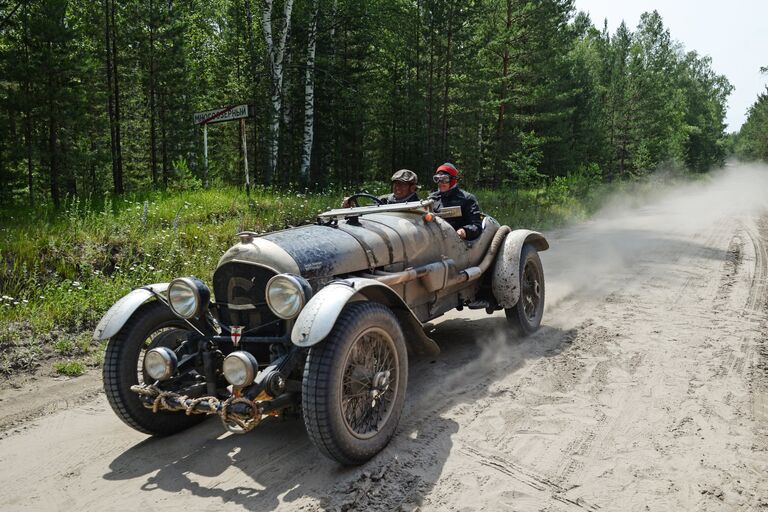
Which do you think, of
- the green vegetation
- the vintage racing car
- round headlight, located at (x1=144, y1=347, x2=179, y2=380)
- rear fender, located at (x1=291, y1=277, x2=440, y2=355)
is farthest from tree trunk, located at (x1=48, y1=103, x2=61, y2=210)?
the green vegetation

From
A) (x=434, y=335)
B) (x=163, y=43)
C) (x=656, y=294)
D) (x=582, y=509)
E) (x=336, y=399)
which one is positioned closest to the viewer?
(x=582, y=509)

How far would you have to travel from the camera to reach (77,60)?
1098cm

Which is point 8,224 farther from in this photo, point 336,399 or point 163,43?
point 163,43

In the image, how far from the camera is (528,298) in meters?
6.08

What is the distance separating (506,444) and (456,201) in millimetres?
2866

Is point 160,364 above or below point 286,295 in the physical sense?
below

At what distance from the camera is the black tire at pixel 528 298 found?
575cm

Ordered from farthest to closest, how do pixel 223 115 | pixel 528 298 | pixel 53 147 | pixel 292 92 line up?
pixel 292 92 → pixel 53 147 → pixel 223 115 → pixel 528 298

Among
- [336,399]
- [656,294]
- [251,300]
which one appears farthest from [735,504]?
[656,294]

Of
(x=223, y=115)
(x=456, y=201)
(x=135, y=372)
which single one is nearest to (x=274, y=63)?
(x=223, y=115)

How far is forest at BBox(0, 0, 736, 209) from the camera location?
11.1 meters

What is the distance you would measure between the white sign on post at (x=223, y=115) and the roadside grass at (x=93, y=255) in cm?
146

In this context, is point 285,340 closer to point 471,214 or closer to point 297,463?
point 297,463

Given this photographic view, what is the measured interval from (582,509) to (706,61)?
69153mm
